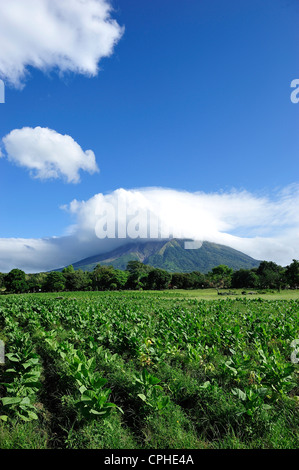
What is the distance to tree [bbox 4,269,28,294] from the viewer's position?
326 feet

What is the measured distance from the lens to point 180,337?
989 centimetres

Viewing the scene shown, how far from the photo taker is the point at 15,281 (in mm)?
99062

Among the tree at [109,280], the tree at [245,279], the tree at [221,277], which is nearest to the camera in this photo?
the tree at [245,279]

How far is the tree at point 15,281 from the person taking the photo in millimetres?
99312

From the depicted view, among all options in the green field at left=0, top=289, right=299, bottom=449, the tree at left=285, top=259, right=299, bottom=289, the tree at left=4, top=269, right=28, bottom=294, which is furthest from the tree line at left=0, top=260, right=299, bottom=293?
the green field at left=0, top=289, right=299, bottom=449

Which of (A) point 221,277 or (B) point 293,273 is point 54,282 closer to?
(A) point 221,277

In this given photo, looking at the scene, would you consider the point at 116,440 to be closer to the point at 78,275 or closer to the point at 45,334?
the point at 45,334

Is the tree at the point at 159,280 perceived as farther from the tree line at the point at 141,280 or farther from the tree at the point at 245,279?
the tree at the point at 245,279

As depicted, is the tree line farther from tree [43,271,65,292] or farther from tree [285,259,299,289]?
tree [285,259,299,289]

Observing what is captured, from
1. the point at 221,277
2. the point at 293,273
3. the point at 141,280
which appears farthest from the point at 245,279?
the point at 141,280

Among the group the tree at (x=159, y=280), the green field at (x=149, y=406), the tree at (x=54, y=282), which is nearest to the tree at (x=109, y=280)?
the tree at (x=159, y=280)

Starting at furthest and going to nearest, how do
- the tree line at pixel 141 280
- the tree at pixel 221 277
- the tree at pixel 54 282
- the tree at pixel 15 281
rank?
the tree at pixel 221 277, the tree at pixel 54 282, the tree line at pixel 141 280, the tree at pixel 15 281

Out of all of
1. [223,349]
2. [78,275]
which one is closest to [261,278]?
[78,275]
